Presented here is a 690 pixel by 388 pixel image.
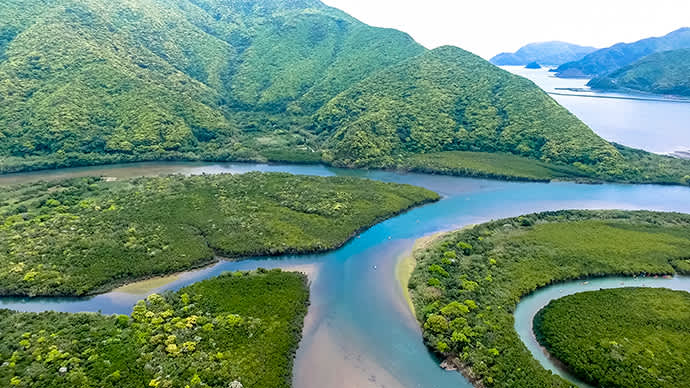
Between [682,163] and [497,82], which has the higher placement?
[497,82]

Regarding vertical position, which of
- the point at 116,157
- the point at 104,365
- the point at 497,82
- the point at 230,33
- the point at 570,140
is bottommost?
the point at 104,365

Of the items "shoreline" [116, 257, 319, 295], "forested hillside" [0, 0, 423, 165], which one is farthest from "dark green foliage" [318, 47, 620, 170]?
"shoreline" [116, 257, 319, 295]

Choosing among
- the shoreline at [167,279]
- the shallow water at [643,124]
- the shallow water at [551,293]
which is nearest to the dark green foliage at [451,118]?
the shallow water at [643,124]

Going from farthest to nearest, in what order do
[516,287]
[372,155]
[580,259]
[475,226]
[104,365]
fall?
[372,155]
[475,226]
[580,259]
[516,287]
[104,365]

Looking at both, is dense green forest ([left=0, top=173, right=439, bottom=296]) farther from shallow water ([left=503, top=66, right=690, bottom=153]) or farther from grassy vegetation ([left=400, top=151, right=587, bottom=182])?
shallow water ([left=503, top=66, right=690, bottom=153])

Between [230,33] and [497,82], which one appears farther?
[230,33]

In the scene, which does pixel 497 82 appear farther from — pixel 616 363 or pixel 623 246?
pixel 616 363

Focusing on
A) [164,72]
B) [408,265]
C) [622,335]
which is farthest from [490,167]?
[164,72]

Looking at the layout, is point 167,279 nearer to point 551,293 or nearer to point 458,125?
point 551,293

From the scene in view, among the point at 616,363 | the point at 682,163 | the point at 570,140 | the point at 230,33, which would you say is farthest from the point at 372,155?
the point at 230,33
